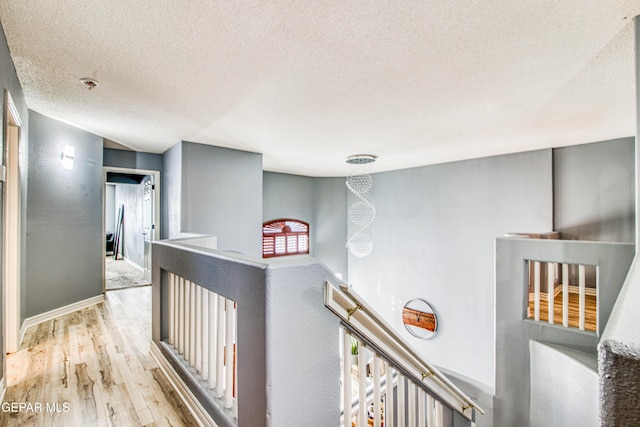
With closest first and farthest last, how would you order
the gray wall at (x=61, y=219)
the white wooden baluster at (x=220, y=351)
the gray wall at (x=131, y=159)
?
1. the white wooden baluster at (x=220, y=351)
2. the gray wall at (x=61, y=219)
3. the gray wall at (x=131, y=159)

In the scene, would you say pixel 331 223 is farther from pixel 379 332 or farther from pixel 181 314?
pixel 379 332

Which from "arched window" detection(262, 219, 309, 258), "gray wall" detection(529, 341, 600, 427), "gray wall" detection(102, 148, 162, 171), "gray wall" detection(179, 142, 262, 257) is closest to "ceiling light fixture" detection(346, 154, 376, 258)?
"arched window" detection(262, 219, 309, 258)

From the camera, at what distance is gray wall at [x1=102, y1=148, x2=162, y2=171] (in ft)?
16.7

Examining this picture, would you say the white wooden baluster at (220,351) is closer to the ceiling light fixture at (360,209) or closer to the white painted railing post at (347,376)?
the white painted railing post at (347,376)

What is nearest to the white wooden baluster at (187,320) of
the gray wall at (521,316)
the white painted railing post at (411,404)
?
the white painted railing post at (411,404)

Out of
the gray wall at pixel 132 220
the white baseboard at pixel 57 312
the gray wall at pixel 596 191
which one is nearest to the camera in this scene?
the white baseboard at pixel 57 312

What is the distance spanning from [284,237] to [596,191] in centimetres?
634

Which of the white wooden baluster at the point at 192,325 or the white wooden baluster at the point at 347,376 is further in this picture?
the white wooden baluster at the point at 192,325

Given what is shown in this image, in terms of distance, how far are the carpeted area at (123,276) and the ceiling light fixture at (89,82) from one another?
3799mm

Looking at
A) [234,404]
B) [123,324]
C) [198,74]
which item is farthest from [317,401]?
[123,324]

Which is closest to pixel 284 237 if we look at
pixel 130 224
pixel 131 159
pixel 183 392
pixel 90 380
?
pixel 131 159

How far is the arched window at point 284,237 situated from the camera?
7707 mm

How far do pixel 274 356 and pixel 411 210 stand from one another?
613 cm

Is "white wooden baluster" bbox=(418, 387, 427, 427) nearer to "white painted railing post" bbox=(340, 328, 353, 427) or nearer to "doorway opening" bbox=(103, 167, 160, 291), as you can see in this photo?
"white painted railing post" bbox=(340, 328, 353, 427)
